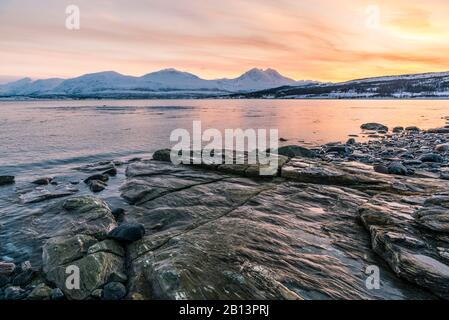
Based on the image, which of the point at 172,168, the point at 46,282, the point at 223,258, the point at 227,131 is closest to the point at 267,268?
the point at 223,258

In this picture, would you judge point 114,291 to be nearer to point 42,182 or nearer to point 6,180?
point 42,182

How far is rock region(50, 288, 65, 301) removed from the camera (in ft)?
20.6

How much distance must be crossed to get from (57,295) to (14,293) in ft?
3.29

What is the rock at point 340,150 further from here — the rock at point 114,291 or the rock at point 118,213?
the rock at point 114,291

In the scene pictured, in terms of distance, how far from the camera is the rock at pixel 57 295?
20.6 ft

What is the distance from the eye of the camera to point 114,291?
641 centimetres

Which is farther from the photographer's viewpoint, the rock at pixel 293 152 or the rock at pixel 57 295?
the rock at pixel 293 152

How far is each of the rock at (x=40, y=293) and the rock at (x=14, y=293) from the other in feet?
0.67

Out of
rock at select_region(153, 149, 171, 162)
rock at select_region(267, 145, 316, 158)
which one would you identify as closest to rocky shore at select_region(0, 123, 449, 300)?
rock at select_region(153, 149, 171, 162)

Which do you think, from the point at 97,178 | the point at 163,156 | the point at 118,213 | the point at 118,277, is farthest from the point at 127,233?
the point at 163,156

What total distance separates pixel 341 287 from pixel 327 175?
8230mm

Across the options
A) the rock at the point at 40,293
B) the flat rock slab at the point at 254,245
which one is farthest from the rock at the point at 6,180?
the rock at the point at 40,293

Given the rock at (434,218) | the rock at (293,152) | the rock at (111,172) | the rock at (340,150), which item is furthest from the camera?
the rock at (340,150)
